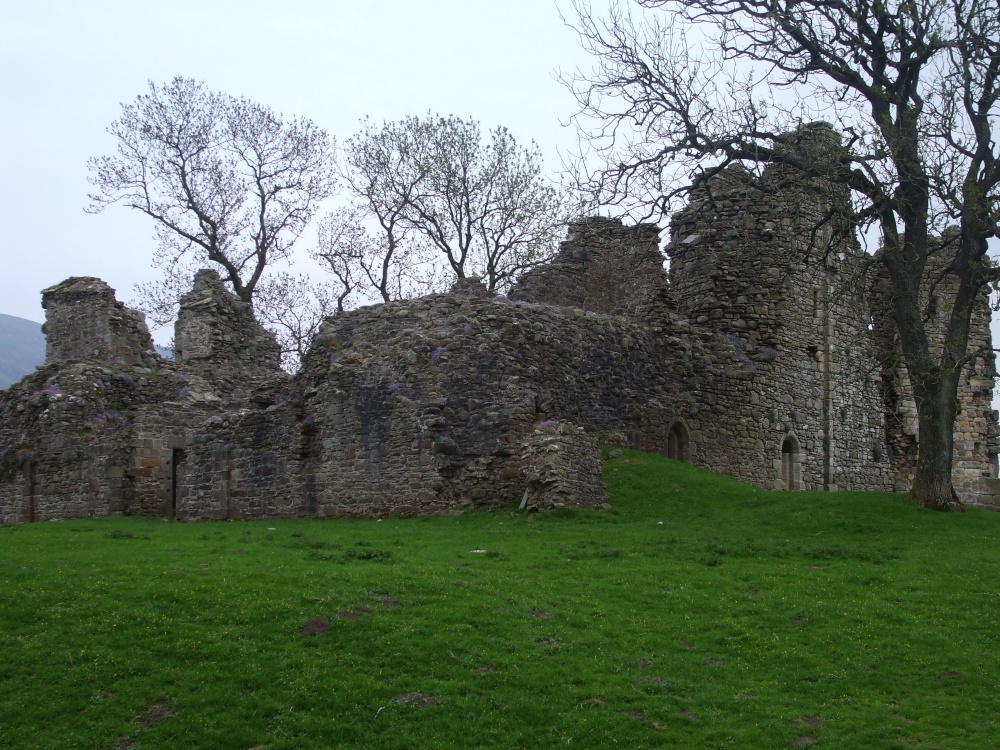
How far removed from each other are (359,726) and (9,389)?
77.6ft

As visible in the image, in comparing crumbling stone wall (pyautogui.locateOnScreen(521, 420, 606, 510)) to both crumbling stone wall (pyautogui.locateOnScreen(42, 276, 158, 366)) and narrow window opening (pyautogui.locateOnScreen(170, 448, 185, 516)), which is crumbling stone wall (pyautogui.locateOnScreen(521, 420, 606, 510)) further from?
crumbling stone wall (pyautogui.locateOnScreen(42, 276, 158, 366))

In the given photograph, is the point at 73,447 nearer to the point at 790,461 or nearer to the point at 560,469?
the point at 560,469

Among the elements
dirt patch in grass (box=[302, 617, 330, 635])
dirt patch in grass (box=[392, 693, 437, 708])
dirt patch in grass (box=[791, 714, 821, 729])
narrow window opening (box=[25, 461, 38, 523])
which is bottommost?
dirt patch in grass (box=[791, 714, 821, 729])

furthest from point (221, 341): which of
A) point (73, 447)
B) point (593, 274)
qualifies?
point (593, 274)

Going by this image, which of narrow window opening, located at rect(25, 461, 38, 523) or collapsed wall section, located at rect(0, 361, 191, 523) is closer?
collapsed wall section, located at rect(0, 361, 191, 523)

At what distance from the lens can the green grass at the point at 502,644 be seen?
1073cm

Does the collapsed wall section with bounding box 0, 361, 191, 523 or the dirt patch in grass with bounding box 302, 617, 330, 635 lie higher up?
the collapsed wall section with bounding box 0, 361, 191, 523

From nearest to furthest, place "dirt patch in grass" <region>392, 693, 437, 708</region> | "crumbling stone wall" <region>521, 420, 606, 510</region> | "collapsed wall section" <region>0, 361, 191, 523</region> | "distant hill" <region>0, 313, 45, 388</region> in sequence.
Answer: "dirt patch in grass" <region>392, 693, 437, 708</region> < "crumbling stone wall" <region>521, 420, 606, 510</region> < "collapsed wall section" <region>0, 361, 191, 523</region> < "distant hill" <region>0, 313, 45, 388</region>

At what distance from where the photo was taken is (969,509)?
845 inches

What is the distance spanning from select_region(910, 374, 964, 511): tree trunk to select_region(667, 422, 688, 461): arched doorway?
730cm

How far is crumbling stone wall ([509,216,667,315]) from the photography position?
33219 mm

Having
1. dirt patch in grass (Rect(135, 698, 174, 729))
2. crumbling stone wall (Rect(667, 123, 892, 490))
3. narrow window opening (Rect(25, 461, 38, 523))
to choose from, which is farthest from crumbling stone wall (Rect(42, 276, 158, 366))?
dirt patch in grass (Rect(135, 698, 174, 729))

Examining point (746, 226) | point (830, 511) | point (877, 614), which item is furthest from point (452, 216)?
point (877, 614)

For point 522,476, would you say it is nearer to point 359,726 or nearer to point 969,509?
point 969,509
